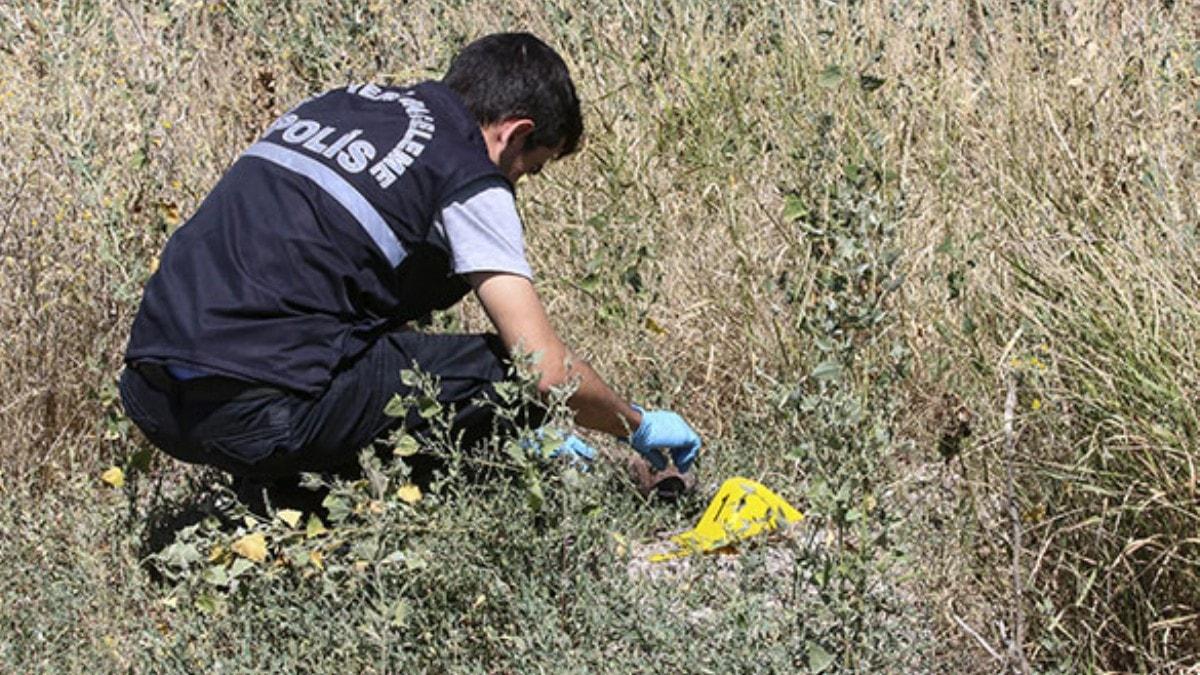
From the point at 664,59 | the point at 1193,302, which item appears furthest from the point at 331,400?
the point at 664,59

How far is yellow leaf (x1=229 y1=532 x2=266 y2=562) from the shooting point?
3.19 meters

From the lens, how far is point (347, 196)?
3391mm

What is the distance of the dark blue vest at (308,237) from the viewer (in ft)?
11.1

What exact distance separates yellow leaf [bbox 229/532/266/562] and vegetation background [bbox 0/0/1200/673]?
0.01 m

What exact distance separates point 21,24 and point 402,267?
279 centimetres

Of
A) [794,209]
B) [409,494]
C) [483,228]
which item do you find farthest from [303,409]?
[794,209]

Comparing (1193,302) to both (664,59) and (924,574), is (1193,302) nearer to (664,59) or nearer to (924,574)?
(924,574)

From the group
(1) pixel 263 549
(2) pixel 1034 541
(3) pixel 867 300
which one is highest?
(3) pixel 867 300

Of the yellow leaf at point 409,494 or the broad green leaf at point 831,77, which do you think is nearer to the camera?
the yellow leaf at point 409,494

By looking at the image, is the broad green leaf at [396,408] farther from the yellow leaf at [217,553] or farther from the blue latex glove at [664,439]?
the blue latex glove at [664,439]

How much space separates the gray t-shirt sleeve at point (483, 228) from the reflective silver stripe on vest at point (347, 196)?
0.12 m

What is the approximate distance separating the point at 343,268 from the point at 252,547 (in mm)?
572

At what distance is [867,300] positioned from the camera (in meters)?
3.17

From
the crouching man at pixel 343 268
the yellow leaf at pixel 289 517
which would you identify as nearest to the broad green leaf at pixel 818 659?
the crouching man at pixel 343 268
